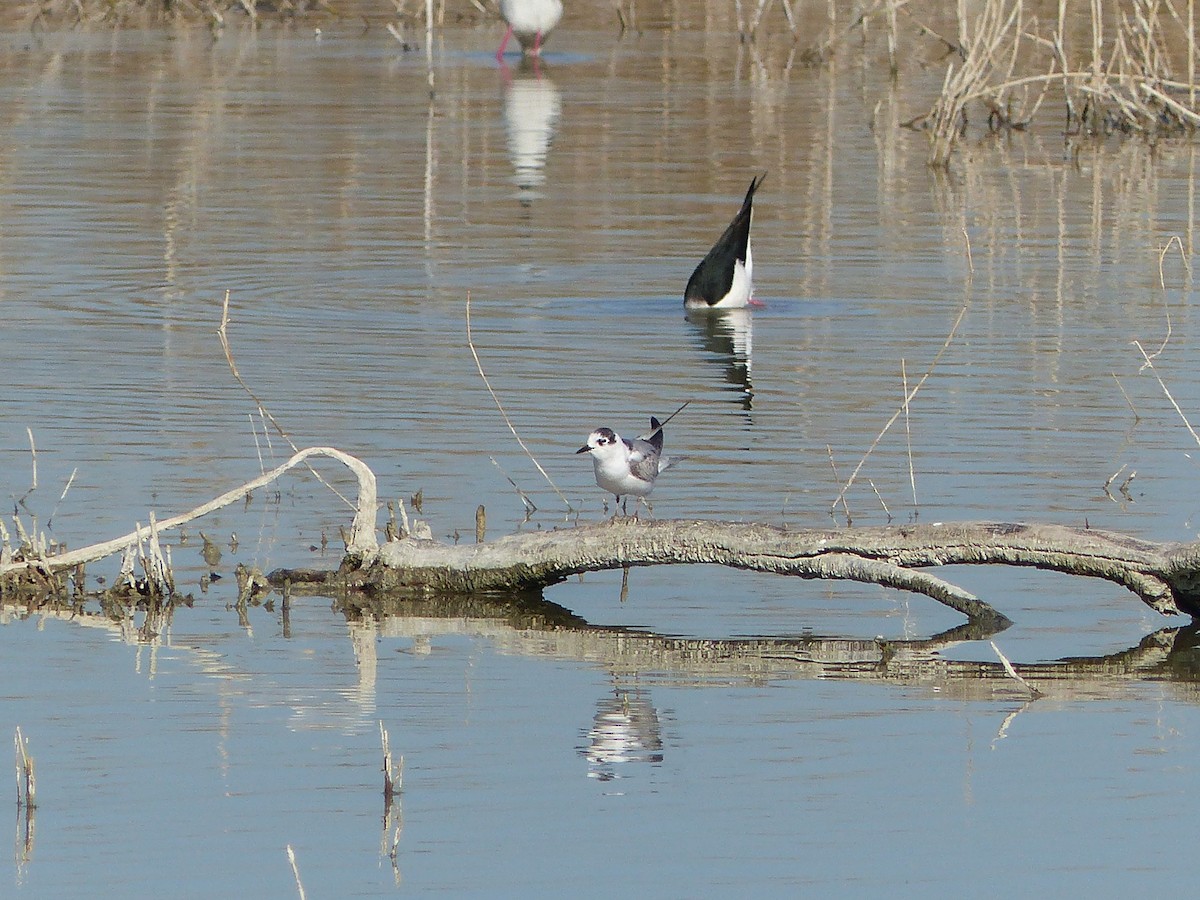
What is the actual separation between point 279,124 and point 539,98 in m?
3.92

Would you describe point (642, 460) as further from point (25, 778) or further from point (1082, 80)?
point (1082, 80)

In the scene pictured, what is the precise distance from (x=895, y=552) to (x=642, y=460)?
3.64 feet

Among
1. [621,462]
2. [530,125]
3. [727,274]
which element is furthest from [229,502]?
[530,125]

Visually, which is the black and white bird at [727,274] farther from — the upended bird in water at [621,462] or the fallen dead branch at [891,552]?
the fallen dead branch at [891,552]

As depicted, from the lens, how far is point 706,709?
6.70 metres

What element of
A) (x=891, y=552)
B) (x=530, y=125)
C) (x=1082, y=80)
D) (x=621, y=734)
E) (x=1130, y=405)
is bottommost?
(x=621, y=734)

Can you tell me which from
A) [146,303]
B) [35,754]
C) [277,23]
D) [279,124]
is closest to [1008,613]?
[35,754]

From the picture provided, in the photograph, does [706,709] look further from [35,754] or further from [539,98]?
[539,98]

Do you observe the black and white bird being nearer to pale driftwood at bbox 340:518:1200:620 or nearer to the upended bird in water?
the upended bird in water

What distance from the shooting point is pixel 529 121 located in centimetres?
2561

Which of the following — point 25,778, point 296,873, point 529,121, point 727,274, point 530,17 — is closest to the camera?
point 296,873

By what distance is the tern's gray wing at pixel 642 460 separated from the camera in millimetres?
8141

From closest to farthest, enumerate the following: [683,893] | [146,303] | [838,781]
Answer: [683,893], [838,781], [146,303]

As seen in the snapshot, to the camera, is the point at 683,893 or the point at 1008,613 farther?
the point at 1008,613
